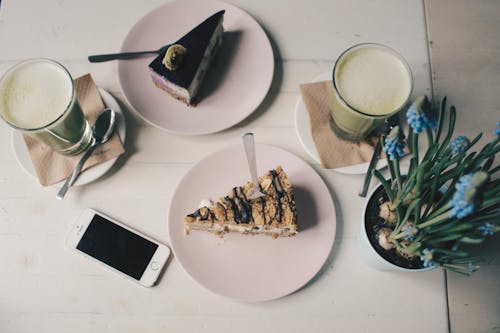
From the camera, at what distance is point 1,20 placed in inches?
48.0

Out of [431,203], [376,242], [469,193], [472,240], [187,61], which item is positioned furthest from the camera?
[187,61]

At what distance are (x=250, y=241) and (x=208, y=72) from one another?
50cm

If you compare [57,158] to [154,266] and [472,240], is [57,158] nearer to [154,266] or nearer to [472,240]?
[154,266]

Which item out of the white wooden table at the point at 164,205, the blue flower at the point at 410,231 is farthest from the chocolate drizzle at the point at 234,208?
the blue flower at the point at 410,231

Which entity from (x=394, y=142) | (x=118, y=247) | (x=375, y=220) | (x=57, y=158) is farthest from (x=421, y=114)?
(x=57, y=158)

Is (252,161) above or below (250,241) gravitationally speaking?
above

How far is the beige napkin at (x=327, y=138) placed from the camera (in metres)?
1.10

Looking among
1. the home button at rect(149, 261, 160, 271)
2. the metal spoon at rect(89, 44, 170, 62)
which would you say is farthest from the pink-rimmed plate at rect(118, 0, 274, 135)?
the home button at rect(149, 261, 160, 271)

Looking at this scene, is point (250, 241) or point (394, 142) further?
point (250, 241)

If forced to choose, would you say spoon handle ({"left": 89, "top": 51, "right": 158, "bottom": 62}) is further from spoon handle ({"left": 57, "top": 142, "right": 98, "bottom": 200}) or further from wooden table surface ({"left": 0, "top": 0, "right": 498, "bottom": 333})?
spoon handle ({"left": 57, "top": 142, "right": 98, "bottom": 200})

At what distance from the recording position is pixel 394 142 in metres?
0.76

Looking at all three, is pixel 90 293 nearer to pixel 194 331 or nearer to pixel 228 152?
pixel 194 331

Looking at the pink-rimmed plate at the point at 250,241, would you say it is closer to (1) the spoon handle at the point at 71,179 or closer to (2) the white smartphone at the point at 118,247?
(2) the white smartphone at the point at 118,247

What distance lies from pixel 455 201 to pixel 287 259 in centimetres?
50
